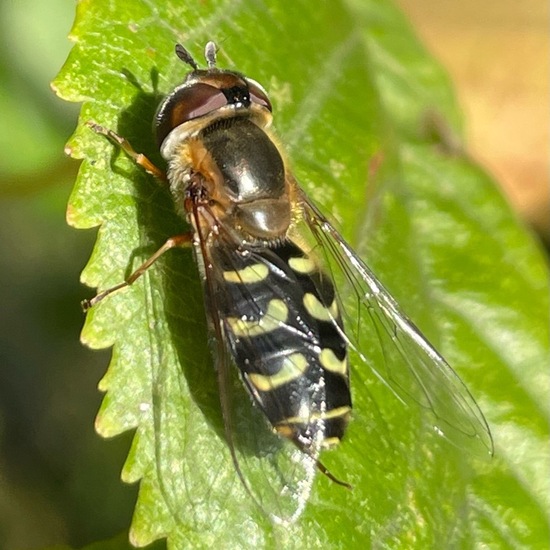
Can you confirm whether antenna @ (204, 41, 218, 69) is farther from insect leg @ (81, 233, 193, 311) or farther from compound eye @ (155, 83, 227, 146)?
insect leg @ (81, 233, 193, 311)

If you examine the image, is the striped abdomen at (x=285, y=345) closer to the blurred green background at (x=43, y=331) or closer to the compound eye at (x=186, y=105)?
the compound eye at (x=186, y=105)

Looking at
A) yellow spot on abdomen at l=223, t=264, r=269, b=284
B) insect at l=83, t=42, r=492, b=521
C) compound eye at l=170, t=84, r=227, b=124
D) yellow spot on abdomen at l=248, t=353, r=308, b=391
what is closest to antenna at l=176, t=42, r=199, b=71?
insect at l=83, t=42, r=492, b=521

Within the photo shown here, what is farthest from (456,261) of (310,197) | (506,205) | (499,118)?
(499,118)

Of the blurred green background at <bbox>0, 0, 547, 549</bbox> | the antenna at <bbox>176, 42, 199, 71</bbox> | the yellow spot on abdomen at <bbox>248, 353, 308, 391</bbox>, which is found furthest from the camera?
the blurred green background at <bbox>0, 0, 547, 549</bbox>

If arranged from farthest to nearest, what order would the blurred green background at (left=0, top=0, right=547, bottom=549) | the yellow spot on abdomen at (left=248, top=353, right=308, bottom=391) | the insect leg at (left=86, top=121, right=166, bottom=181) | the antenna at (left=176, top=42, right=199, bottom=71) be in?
the blurred green background at (left=0, top=0, right=547, bottom=549), the antenna at (left=176, top=42, right=199, bottom=71), the insect leg at (left=86, top=121, right=166, bottom=181), the yellow spot on abdomen at (left=248, top=353, right=308, bottom=391)

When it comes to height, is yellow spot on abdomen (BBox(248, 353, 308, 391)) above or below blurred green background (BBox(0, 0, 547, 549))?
above

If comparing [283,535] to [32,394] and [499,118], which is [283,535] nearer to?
[32,394]

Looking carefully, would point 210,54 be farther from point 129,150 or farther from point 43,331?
point 43,331

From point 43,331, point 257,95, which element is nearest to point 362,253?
point 257,95
